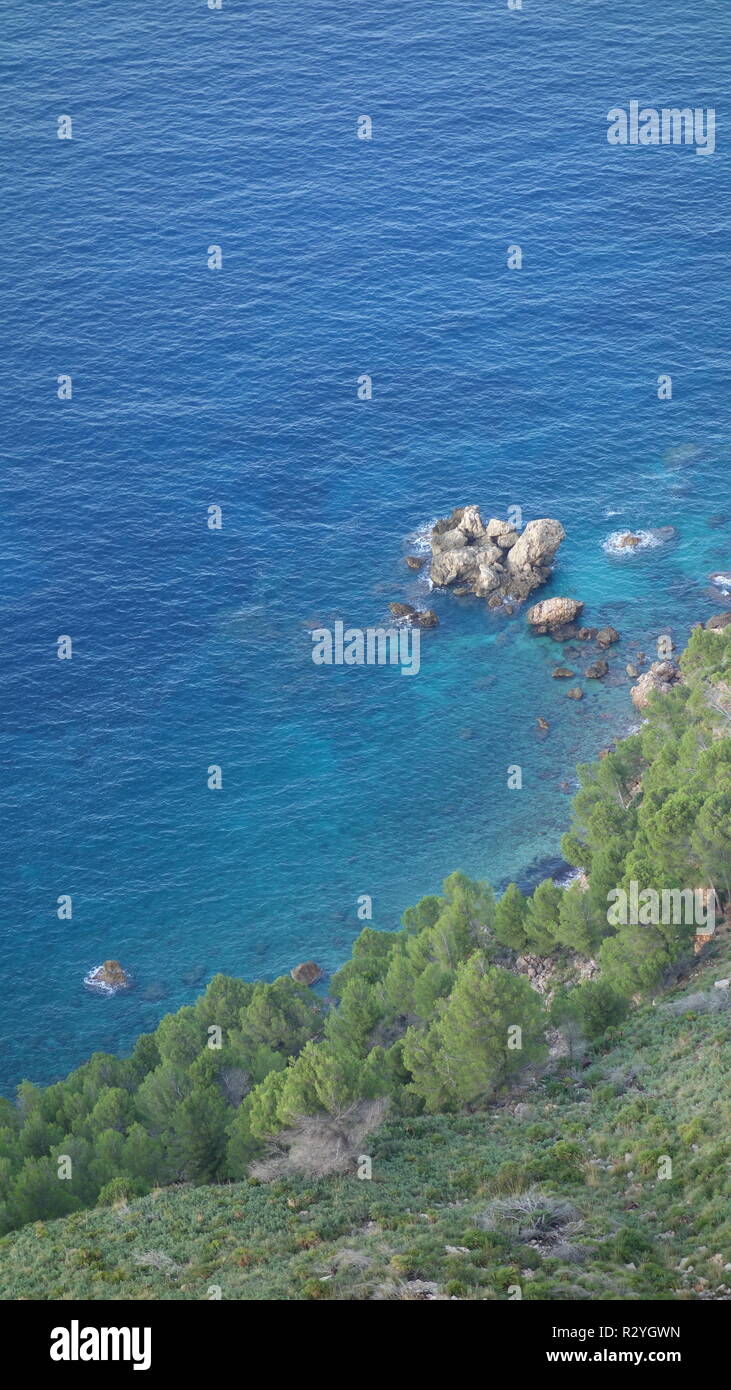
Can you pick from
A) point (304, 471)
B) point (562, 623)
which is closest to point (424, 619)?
point (562, 623)

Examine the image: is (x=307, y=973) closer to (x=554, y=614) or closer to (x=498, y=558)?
(x=554, y=614)

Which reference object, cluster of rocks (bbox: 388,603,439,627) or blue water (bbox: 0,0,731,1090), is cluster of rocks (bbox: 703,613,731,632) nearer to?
blue water (bbox: 0,0,731,1090)

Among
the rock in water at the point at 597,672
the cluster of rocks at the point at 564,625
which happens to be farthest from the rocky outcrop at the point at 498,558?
the rock in water at the point at 597,672

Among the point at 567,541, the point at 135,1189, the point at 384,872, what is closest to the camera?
the point at 135,1189

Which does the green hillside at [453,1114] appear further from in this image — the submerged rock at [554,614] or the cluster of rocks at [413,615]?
the cluster of rocks at [413,615]

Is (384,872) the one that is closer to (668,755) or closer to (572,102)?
(668,755)
